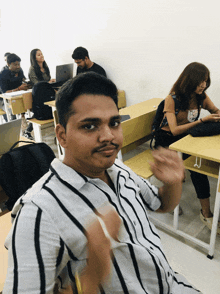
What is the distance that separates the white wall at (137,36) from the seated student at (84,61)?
21cm

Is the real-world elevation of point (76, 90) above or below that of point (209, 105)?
above

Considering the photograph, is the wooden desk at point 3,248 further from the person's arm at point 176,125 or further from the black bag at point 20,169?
the person's arm at point 176,125

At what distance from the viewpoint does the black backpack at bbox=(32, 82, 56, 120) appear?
129 inches

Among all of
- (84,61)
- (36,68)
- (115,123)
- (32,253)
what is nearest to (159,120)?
(115,123)

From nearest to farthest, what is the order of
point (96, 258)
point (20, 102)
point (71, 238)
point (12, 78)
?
point (96, 258) → point (71, 238) → point (20, 102) → point (12, 78)

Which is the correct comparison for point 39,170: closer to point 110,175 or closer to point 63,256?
point 110,175

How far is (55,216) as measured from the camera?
591 mm

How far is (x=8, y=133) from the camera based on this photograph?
159 cm

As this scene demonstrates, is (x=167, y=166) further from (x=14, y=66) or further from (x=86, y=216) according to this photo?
(x=14, y=66)

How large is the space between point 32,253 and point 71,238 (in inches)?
3.7

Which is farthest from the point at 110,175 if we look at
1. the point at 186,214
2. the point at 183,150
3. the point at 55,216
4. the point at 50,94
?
the point at 50,94

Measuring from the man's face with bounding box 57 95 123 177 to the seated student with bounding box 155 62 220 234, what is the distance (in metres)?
1.39

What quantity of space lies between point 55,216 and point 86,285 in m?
0.20

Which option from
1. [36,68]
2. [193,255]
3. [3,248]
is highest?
[36,68]
